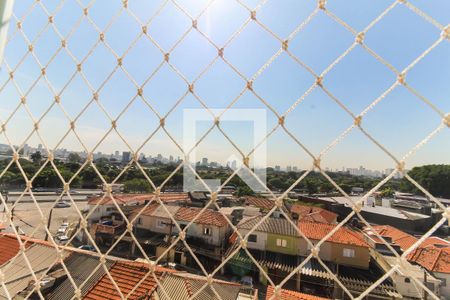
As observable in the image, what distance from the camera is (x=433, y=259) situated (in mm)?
6559

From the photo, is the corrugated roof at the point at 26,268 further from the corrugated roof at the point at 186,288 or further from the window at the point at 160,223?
the window at the point at 160,223

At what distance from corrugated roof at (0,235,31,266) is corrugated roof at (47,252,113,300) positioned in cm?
75

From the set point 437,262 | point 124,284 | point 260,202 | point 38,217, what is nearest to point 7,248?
point 124,284

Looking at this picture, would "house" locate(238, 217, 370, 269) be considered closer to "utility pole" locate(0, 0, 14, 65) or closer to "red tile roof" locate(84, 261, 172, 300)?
"red tile roof" locate(84, 261, 172, 300)

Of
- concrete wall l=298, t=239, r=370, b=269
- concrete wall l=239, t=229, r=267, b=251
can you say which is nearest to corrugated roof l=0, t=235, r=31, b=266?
concrete wall l=239, t=229, r=267, b=251

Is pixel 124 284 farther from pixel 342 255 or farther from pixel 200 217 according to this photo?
pixel 342 255

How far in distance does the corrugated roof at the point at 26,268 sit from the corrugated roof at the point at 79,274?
277 mm

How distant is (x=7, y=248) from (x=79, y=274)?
139 centimetres

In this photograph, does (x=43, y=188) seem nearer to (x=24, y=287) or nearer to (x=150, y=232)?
(x=150, y=232)

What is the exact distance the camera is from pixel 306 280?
632 centimetres

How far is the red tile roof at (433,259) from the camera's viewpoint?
621 centimetres

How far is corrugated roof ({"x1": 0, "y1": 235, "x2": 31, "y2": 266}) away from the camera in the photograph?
3850 mm

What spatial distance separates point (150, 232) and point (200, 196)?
558cm

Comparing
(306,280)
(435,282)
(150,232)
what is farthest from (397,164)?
(150,232)
